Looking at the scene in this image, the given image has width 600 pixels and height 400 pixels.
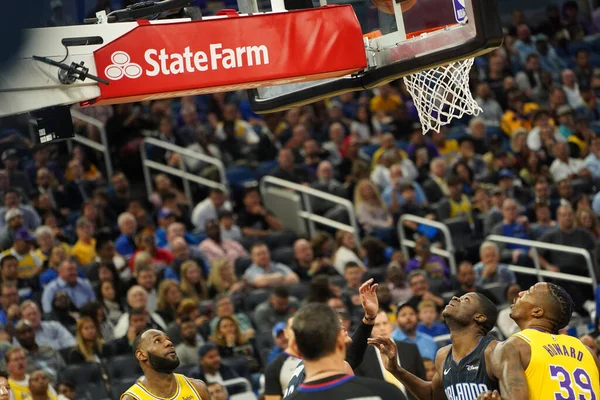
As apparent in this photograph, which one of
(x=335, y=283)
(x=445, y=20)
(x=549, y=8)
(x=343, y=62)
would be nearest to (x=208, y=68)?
(x=343, y=62)

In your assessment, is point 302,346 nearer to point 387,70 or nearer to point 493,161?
point 387,70

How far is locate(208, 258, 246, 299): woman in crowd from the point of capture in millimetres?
12906

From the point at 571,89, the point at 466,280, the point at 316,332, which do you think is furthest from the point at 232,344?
the point at 571,89

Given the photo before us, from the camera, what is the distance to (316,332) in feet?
15.6

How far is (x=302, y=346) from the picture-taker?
15.8ft

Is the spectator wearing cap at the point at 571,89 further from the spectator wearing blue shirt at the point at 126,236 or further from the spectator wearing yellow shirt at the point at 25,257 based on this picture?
the spectator wearing yellow shirt at the point at 25,257

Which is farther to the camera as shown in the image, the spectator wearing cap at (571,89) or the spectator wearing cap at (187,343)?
the spectator wearing cap at (571,89)

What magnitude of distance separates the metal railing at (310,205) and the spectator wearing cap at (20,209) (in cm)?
334

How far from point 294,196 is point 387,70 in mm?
8326

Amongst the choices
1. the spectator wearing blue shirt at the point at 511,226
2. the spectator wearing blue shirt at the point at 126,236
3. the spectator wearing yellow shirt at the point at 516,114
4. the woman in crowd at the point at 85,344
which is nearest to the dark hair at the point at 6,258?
the woman in crowd at the point at 85,344

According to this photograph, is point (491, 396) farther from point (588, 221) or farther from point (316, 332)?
point (588, 221)

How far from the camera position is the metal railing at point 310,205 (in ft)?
48.4

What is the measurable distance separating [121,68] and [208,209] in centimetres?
846

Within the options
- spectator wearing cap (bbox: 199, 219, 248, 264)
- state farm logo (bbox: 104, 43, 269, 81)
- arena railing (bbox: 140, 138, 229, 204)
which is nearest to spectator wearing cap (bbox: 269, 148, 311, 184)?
arena railing (bbox: 140, 138, 229, 204)
